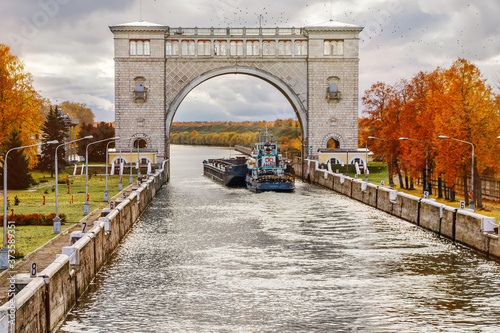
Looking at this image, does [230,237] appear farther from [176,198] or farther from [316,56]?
[316,56]

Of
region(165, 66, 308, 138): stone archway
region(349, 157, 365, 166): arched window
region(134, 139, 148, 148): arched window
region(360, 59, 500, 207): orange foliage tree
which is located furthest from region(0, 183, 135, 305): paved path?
region(349, 157, 365, 166): arched window

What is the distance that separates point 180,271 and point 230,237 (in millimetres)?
8710

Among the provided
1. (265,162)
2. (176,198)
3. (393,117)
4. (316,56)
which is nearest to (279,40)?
(316,56)

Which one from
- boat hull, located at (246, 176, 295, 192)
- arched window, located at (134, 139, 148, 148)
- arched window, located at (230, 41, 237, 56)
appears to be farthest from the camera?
arched window, located at (134, 139, 148, 148)

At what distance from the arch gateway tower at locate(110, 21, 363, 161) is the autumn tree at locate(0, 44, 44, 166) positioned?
10792 millimetres

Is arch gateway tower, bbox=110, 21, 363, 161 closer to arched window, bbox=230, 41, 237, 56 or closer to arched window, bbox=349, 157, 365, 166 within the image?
arched window, bbox=230, 41, 237, 56

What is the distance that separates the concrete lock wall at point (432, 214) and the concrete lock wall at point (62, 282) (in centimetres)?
1669

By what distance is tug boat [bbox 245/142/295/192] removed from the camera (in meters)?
62.5

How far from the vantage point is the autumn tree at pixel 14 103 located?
60062mm

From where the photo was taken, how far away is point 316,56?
73.0 m

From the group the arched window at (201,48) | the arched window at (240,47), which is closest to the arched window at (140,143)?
the arched window at (201,48)

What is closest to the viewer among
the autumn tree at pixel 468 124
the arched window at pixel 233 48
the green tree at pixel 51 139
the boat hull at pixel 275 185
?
the autumn tree at pixel 468 124

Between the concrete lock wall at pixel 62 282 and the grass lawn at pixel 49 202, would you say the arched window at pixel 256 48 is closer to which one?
the grass lawn at pixel 49 202

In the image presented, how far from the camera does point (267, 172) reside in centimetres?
6600
